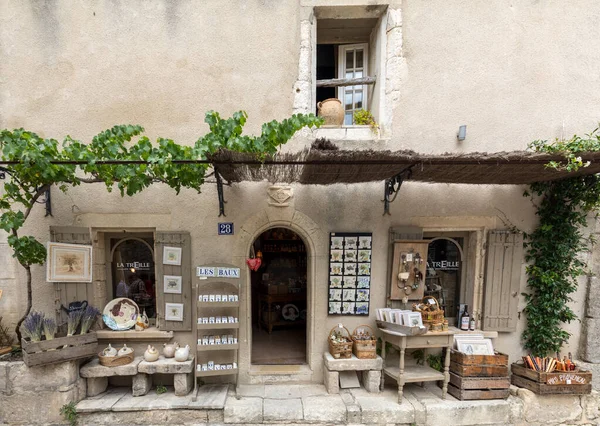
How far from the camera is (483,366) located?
3506 millimetres

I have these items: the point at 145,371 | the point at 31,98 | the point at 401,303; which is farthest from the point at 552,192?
the point at 31,98

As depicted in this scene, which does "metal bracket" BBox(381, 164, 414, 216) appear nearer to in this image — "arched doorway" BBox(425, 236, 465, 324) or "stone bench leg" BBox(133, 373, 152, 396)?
"arched doorway" BBox(425, 236, 465, 324)

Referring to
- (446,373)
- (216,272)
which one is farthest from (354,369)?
(216,272)

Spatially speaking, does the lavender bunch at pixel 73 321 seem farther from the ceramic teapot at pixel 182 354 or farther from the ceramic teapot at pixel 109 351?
the ceramic teapot at pixel 182 354

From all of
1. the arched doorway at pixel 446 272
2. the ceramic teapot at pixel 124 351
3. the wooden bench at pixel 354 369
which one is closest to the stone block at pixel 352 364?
the wooden bench at pixel 354 369

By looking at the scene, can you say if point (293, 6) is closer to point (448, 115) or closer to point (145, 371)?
point (448, 115)

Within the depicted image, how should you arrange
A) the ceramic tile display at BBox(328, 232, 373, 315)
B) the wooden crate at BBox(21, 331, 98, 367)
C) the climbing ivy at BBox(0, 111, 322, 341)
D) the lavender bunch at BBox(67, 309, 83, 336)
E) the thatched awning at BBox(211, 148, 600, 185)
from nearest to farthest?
1. the climbing ivy at BBox(0, 111, 322, 341)
2. the thatched awning at BBox(211, 148, 600, 185)
3. the wooden crate at BBox(21, 331, 98, 367)
4. the lavender bunch at BBox(67, 309, 83, 336)
5. the ceramic tile display at BBox(328, 232, 373, 315)

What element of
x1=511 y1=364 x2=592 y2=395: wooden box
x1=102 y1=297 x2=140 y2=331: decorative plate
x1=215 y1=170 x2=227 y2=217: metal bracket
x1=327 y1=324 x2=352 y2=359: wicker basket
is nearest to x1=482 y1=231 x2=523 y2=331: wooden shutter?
x1=511 y1=364 x2=592 y2=395: wooden box

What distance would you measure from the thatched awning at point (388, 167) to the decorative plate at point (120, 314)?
227cm

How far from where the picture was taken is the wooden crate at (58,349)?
3086 millimetres

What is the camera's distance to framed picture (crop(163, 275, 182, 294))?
3.65m

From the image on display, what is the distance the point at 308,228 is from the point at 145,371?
2646 millimetres

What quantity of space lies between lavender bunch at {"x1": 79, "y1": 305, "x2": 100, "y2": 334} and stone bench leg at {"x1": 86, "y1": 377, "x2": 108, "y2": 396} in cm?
63

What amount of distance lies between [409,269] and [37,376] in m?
4.67
